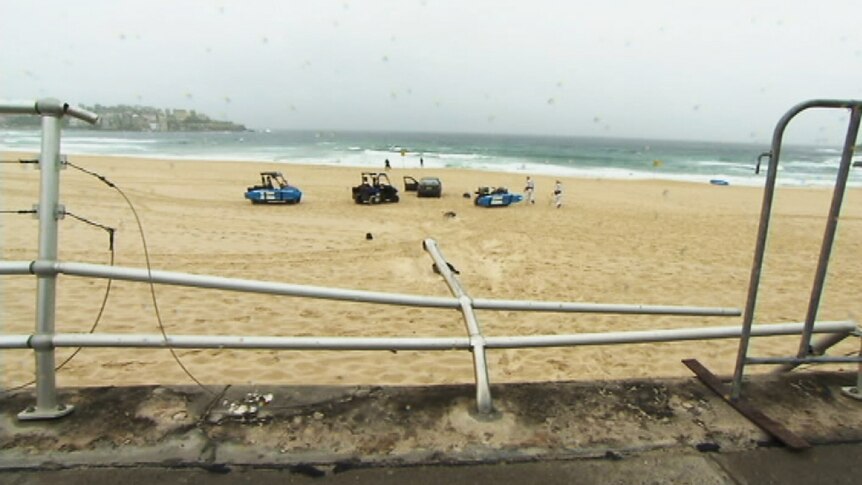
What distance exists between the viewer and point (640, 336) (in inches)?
85.6

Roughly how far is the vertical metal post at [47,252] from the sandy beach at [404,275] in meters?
2.12

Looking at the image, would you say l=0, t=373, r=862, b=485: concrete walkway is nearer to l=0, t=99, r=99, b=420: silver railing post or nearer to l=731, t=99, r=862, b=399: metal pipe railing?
l=0, t=99, r=99, b=420: silver railing post

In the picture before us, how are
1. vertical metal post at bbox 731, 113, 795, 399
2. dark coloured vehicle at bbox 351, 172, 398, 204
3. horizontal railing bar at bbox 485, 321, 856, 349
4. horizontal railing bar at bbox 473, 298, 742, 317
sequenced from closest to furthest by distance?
vertical metal post at bbox 731, 113, 795, 399 → horizontal railing bar at bbox 485, 321, 856, 349 → horizontal railing bar at bbox 473, 298, 742, 317 → dark coloured vehicle at bbox 351, 172, 398, 204

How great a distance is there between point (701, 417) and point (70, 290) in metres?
7.23

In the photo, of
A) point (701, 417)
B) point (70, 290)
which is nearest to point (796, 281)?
point (701, 417)

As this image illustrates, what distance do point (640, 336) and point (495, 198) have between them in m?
14.5

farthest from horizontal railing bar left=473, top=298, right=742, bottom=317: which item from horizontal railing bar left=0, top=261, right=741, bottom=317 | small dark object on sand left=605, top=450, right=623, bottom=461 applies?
small dark object on sand left=605, top=450, right=623, bottom=461

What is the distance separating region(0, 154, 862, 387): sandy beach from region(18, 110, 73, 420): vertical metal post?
2.12 m

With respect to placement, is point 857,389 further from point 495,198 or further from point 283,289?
point 495,198

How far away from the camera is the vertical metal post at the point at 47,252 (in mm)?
1716

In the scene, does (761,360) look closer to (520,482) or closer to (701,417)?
(701,417)

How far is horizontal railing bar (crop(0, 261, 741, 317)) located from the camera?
69.3 inches

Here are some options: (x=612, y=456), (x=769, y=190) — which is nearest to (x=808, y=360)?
(x=769, y=190)

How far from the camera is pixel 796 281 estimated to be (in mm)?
8047
